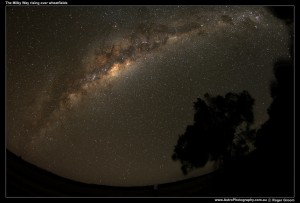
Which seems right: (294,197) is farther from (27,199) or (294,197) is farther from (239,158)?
(27,199)

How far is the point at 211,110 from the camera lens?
7.21m

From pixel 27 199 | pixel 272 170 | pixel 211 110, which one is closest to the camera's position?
pixel 27 199

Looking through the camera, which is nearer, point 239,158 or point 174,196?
point 174,196

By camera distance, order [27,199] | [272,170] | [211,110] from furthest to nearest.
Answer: [211,110]
[272,170]
[27,199]

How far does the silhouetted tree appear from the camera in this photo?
7.14 meters

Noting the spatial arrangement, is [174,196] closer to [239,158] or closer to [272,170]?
[239,158]

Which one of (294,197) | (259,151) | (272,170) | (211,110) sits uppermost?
(211,110)

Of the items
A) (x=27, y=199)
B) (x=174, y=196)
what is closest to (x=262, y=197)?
(x=174, y=196)

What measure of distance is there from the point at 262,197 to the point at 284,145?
3.84ft

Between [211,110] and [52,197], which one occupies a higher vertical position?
[211,110]

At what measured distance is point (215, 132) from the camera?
23.7ft

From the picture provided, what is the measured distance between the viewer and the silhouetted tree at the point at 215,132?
23.4 ft

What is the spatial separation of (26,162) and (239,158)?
4.52 meters

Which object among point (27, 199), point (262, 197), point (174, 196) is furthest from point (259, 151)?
point (27, 199)
